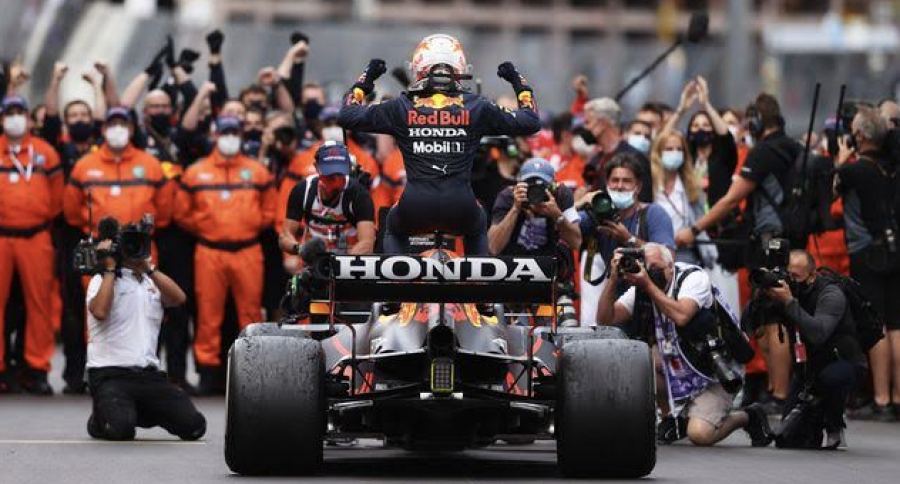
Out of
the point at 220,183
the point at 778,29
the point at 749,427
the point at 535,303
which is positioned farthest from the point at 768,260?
the point at 778,29

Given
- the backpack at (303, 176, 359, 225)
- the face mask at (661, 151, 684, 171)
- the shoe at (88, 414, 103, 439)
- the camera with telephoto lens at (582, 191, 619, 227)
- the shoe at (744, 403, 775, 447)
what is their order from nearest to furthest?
the shoe at (88, 414, 103, 439) → the camera with telephoto lens at (582, 191, 619, 227) → the shoe at (744, 403, 775, 447) → the backpack at (303, 176, 359, 225) → the face mask at (661, 151, 684, 171)

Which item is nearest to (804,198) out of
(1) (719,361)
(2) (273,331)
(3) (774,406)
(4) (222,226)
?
(3) (774,406)

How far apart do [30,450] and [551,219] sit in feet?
12.7

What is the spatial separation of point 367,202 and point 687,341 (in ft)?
8.72

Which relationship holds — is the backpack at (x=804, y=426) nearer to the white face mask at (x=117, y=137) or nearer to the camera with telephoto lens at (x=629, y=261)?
the camera with telephoto lens at (x=629, y=261)

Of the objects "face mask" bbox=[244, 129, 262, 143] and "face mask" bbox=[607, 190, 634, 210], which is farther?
"face mask" bbox=[244, 129, 262, 143]

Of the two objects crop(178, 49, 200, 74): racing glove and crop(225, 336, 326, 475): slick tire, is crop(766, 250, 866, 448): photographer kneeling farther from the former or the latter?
crop(178, 49, 200, 74): racing glove

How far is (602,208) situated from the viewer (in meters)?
16.7

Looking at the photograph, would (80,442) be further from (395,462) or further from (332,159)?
(332,159)

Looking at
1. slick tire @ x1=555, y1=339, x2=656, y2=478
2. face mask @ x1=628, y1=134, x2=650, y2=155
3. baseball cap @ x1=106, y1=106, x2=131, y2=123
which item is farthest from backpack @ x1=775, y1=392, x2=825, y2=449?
baseball cap @ x1=106, y1=106, x2=131, y2=123

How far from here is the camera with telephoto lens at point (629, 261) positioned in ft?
51.6

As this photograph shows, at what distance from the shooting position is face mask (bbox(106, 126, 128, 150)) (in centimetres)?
2109

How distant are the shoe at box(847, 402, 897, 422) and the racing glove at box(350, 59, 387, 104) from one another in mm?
5993

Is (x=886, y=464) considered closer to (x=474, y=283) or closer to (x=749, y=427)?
(x=749, y=427)
